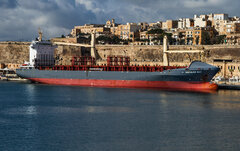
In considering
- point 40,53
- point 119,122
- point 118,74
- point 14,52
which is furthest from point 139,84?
point 14,52

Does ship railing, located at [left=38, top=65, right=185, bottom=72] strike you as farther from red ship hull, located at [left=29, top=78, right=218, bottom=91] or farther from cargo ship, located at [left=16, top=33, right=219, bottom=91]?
red ship hull, located at [left=29, top=78, right=218, bottom=91]

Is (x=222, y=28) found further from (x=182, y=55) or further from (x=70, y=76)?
(x=70, y=76)

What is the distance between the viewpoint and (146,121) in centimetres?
2880

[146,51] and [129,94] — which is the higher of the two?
[146,51]

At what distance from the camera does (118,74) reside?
50.5 m

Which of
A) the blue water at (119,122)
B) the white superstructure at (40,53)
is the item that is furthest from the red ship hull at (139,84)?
the blue water at (119,122)

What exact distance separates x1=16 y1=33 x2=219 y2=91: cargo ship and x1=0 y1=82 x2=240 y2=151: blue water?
182 inches

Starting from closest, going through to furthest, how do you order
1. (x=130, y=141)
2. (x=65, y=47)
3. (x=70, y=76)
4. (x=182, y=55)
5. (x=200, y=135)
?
(x=130, y=141)
(x=200, y=135)
(x=70, y=76)
(x=182, y=55)
(x=65, y=47)

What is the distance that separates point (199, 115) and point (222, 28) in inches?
2593

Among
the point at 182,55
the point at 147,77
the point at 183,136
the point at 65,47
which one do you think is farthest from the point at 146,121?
the point at 65,47

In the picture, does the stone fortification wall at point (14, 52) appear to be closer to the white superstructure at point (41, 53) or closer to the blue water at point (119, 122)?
the white superstructure at point (41, 53)

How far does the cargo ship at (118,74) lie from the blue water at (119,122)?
4.63 metres

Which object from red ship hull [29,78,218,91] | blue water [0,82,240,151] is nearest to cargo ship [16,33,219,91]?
red ship hull [29,78,218,91]

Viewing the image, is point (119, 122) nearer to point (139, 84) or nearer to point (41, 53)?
point (139, 84)
